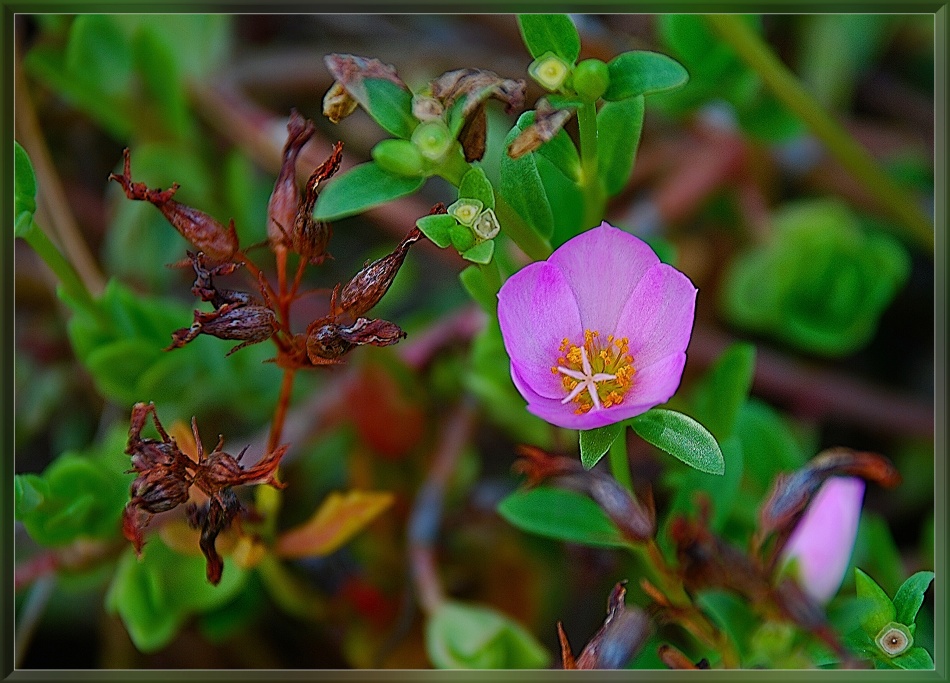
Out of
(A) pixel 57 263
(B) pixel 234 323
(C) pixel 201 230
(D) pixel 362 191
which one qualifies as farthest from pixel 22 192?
(D) pixel 362 191

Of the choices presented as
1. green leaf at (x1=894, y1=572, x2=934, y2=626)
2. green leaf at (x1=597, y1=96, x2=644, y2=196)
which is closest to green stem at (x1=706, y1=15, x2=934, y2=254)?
green leaf at (x1=597, y1=96, x2=644, y2=196)

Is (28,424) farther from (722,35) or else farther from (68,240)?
(722,35)

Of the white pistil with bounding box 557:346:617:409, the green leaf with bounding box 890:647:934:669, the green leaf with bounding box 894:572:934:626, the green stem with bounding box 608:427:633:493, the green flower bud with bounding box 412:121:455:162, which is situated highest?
the green flower bud with bounding box 412:121:455:162

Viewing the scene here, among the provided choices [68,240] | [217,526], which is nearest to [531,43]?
[217,526]

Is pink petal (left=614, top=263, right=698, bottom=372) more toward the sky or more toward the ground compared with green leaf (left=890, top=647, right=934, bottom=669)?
more toward the sky

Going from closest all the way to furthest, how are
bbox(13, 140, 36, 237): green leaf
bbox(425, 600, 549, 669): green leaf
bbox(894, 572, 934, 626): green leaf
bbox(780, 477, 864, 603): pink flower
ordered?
bbox(894, 572, 934, 626): green leaf < bbox(13, 140, 36, 237): green leaf < bbox(780, 477, 864, 603): pink flower < bbox(425, 600, 549, 669): green leaf

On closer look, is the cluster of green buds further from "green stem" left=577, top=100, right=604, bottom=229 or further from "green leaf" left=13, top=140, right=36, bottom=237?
"green leaf" left=13, top=140, right=36, bottom=237

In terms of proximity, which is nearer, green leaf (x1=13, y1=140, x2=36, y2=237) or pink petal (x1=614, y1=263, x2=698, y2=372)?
pink petal (x1=614, y1=263, x2=698, y2=372)
